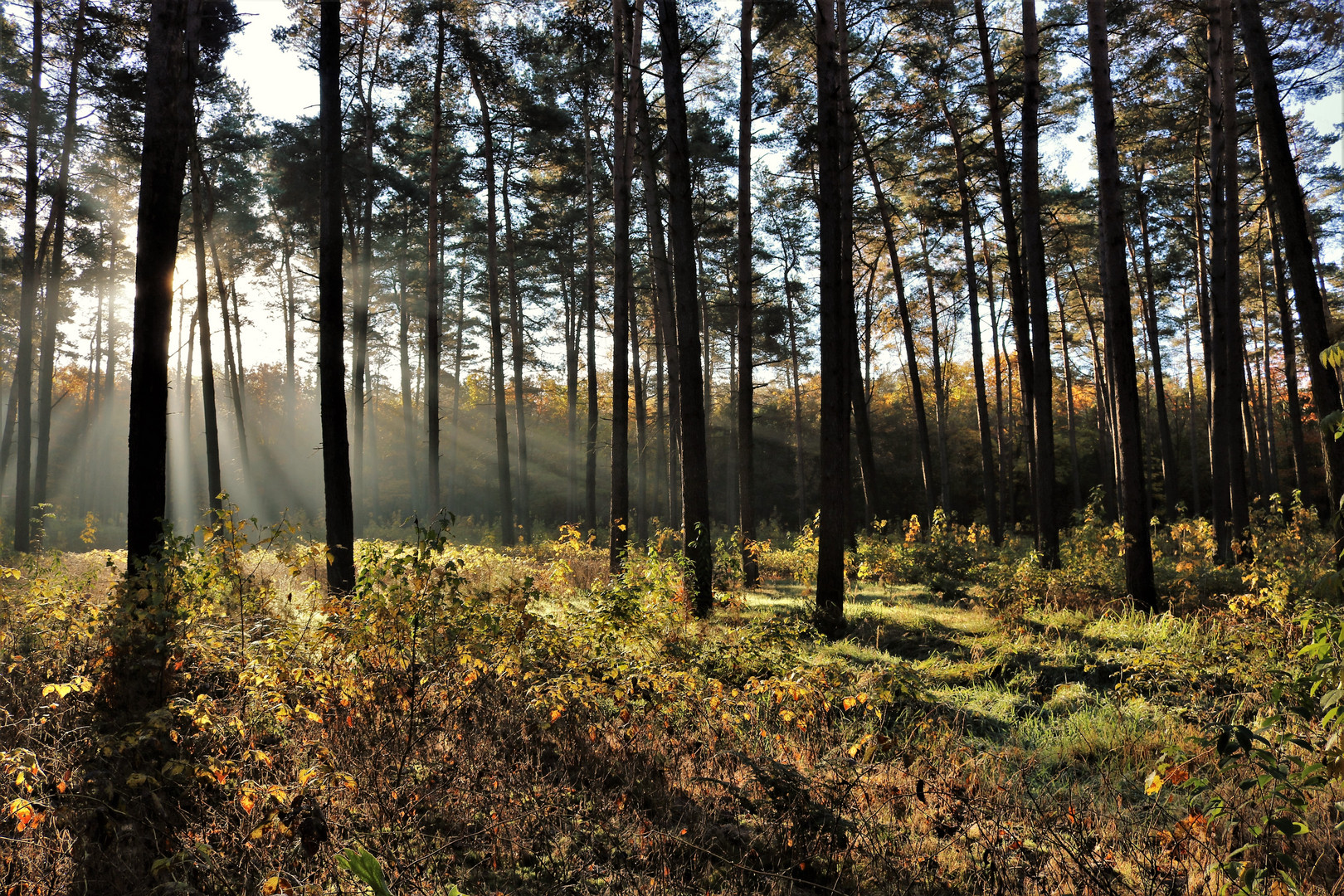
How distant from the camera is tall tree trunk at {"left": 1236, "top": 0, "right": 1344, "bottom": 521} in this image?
6.49m

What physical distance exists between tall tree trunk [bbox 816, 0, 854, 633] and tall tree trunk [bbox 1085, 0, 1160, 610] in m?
3.04

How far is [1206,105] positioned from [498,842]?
1745 centimetres

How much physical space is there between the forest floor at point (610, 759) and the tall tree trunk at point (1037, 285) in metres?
5.01

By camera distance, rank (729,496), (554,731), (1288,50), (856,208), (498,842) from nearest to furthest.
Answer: (498,842) < (554,731) < (1288,50) < (856,208) < (729,496)

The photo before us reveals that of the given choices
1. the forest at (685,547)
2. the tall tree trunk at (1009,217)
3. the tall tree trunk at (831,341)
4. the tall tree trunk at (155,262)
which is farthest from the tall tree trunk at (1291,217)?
the tall tree trunk at (155,262)

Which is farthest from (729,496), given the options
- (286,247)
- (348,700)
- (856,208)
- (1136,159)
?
(348,700)

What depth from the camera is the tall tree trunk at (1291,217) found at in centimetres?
649

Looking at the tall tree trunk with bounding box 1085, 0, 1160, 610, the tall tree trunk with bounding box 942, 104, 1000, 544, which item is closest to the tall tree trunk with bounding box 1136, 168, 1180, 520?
the tall tree trunk with bounding box 942, 104, 1000, 544

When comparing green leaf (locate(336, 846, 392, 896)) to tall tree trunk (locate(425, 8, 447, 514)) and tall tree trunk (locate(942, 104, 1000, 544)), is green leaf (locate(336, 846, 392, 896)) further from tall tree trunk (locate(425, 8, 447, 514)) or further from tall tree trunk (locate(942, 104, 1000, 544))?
tall tree trunk (locate(942, 104, 1000, 544))

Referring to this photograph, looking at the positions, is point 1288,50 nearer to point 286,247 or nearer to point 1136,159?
point 1136,159

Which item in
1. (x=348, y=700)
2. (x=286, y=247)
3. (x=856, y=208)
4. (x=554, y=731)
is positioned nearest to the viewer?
(x=348, y=700)

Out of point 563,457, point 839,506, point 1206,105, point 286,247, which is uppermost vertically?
point 286,247

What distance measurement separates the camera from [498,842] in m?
3.03

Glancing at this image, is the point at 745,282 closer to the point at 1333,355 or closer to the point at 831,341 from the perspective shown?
the point at 831,341
